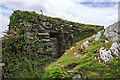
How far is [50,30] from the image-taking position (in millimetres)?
5836

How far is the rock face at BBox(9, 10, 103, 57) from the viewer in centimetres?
516

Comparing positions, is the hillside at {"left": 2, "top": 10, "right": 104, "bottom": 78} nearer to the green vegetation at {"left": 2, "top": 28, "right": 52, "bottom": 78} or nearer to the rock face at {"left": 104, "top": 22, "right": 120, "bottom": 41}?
the green vegetation at {"left": 2, "top": 28, "right": 52, "bottom": 78}

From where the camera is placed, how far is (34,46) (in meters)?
4.87

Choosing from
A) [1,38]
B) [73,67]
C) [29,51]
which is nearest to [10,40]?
[1,38]

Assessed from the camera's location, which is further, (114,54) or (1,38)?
(1,38)

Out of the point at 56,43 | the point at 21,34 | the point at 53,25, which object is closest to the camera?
the point at 21,34

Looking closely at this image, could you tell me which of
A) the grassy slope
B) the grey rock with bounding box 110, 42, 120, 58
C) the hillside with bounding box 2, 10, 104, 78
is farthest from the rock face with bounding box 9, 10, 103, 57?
the grey rock with bounding box 110, 42, 120, 58

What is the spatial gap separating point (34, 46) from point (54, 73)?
6.77 feet

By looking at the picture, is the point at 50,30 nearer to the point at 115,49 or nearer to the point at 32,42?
the point at 32,42

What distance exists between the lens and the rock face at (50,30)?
516cm

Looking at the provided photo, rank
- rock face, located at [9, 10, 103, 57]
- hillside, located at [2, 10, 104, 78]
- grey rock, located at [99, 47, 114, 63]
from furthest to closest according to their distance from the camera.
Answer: rock face, located at [9, 10, 103, 57] → hillside, located at [2, 10, 104, 78] → grey rock, located at [99, 47, 114, 63]

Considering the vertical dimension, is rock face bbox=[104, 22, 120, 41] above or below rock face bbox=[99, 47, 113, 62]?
above

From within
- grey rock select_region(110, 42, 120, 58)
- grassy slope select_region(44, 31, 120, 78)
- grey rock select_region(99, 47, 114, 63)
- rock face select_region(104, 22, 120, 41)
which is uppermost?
rock face select_region(104, 22, 120, 41)

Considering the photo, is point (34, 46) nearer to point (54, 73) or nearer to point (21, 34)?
point (21, 34)
